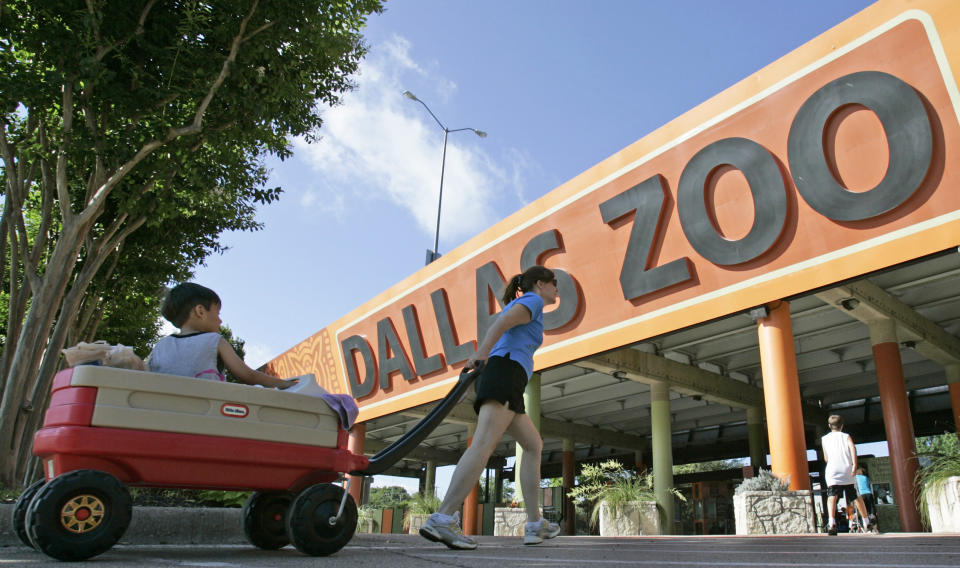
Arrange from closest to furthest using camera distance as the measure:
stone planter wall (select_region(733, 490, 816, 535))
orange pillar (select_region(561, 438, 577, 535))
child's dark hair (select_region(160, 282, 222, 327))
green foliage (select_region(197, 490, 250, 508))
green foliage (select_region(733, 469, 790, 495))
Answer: child's dark hair (select_region(160, 282, 222, 327)), stone planter wall (select_region(733, 490, 816, 535)), green foliage (select_region(733, 469, 790, 495)), green foliage (select_region(197, 490, 250, 508)), orange pillar (select_region(561, 438, 577, 535))

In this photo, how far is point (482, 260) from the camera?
14.4 m

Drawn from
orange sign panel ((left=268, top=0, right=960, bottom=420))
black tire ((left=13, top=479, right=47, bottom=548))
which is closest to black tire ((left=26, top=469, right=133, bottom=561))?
black tire ((left=13, top=479, right=47, bottom=548))

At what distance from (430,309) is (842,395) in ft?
44.6

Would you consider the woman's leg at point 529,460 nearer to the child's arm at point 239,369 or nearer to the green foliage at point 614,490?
the child's arm at point 239,369

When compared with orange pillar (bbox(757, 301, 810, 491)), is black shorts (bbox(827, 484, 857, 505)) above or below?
below

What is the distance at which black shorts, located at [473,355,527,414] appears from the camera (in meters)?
3.70

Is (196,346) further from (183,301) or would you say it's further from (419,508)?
(419,508)

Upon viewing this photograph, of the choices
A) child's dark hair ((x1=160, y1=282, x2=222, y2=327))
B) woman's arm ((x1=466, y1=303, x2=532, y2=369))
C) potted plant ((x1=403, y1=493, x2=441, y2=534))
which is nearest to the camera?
child's dark hair ((x1=160, y1=282, x2=222, y2=327))

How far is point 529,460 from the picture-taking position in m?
4.12

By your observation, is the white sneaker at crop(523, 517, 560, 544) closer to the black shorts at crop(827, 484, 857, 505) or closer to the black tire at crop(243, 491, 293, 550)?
the black tire at crop(243, 491, 293, 550)

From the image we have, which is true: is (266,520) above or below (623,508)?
below

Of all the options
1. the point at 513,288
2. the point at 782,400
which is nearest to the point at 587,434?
the point at 782,400

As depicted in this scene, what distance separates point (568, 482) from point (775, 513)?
17491mm

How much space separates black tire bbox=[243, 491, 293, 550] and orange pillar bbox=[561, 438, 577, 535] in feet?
70.8
